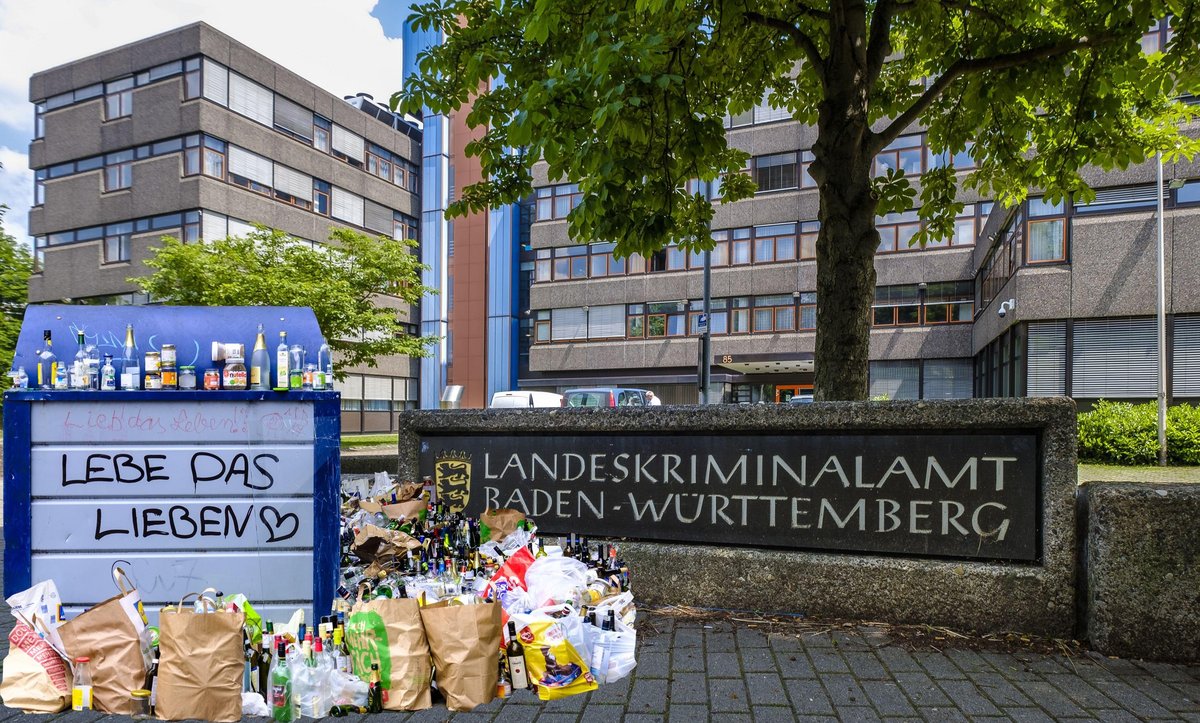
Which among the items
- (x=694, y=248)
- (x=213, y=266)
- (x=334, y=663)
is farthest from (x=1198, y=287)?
(x=213, y=266)

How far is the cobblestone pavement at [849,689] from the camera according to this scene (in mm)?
3129

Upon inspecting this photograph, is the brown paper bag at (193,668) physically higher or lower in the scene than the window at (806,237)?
lower

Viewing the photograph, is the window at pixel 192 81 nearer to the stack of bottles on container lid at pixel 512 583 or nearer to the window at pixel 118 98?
the window at pixel 118 98

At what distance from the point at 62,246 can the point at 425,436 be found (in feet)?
134

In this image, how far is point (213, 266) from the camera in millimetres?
22312

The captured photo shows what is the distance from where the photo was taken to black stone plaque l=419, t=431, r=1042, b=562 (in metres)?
4.24

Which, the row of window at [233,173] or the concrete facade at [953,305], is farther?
the row of window at [233,173]

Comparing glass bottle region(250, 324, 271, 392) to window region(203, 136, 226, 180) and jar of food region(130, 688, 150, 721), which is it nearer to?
jar of food region(130, 688, 150, 721)

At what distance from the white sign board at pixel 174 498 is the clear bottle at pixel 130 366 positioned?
10 cm

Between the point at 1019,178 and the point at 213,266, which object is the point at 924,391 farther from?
the point at 213,266

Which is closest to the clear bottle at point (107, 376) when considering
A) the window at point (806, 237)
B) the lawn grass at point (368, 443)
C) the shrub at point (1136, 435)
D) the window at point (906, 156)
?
the shrub at point (1136, 435)

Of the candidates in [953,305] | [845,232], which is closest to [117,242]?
[845,232]

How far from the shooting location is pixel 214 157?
33219 mm

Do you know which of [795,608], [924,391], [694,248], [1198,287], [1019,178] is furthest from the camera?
[924,391]
